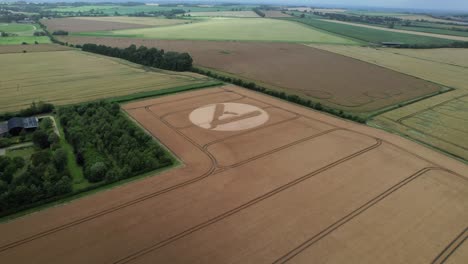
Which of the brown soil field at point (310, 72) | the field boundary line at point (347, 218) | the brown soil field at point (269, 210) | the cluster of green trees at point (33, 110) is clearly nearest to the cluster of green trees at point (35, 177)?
the brown soil field at point (269, 210)

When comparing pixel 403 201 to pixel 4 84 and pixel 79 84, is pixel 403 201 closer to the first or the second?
pixel 79 84

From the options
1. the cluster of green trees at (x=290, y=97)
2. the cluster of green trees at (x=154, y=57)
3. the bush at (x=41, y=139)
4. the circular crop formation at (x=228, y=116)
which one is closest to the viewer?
the bush at (x=41, y=139)

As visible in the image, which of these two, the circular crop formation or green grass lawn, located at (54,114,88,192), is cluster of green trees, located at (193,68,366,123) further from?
green grass lawn, located at (54,114,88,192)

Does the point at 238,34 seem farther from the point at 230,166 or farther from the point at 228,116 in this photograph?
the point at 230,166

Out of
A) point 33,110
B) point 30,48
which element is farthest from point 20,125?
point 30,48

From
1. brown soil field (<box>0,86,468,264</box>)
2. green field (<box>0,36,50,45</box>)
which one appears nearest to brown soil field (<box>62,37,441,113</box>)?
green field (<box>0,36,50,45</box>)

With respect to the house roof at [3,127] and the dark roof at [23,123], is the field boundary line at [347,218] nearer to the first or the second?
the dark roof at [23,123]
